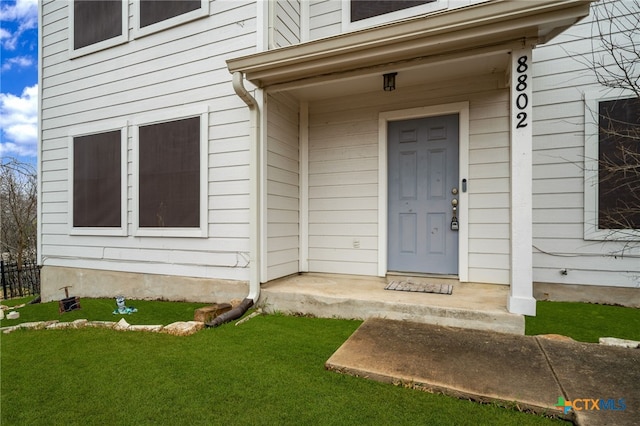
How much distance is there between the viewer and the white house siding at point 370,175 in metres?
3.38

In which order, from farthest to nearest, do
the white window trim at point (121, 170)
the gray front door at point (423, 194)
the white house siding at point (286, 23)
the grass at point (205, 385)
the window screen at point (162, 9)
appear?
the white window trim at point (121, 170), the window screen at point (162, 9), the white house siding at point (286, 23), the gray front door at point (423, 194), the grass at point (205, 385)

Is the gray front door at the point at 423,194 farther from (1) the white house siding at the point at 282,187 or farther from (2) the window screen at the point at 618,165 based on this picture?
(2) the window screen at the point at 618,165

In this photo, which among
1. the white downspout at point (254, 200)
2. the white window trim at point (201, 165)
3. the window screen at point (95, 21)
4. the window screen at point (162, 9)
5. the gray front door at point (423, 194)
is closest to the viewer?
the white downspout at point (254, 200)

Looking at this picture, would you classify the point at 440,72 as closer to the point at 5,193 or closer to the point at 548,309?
the point at 548,309

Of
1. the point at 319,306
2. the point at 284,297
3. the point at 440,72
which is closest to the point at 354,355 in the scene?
the point at 319,306

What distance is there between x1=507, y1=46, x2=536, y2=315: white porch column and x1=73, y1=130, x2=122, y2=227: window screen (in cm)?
469

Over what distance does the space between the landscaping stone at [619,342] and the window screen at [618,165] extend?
1.31 meters

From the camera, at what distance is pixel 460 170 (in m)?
3.50

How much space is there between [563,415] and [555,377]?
0.36 m

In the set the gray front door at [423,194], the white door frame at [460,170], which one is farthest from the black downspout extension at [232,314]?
the gray front door at [423,194]

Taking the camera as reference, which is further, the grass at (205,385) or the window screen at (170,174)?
the window screen at (170,174)

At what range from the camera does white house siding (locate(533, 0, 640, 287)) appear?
321 centimetres

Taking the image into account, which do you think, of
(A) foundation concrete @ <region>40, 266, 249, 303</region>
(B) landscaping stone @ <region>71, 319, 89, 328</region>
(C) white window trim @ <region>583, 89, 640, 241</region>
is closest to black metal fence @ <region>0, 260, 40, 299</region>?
(A) foundation concrete @ <region>40, 266, 249, 303</region>

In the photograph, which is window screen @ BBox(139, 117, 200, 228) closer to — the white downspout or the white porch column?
the white downspout
